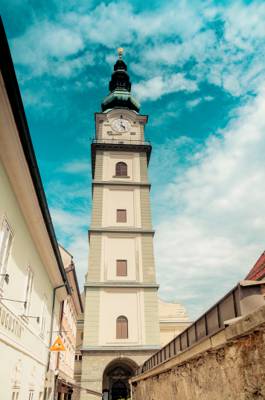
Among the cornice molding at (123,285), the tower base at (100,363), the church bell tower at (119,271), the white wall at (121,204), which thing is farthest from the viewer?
the white wall at (121,204)

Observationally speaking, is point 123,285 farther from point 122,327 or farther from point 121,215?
point 121,215

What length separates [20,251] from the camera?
29.0 ft

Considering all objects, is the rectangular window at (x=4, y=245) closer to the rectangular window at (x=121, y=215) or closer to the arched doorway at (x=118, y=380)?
the rectangular window at (x=121, y=215)

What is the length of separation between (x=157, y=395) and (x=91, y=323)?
1364cm

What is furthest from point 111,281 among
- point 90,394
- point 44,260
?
point 44,260

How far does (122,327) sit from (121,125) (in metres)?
19.9

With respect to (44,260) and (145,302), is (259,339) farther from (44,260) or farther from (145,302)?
(145,302)

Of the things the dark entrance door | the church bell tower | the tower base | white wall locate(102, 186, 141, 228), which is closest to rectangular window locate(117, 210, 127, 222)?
the church bell tower

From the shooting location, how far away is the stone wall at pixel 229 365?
3527mm

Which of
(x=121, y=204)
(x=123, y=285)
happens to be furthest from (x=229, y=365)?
(x=121, y=204)

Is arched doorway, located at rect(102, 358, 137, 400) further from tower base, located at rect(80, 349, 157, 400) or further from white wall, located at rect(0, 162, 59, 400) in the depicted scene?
white wall, located at rect(0, 162, 59, 400)

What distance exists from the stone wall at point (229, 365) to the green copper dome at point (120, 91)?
3564cm

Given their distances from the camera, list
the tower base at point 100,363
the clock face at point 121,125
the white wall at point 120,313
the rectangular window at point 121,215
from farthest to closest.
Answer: the clock face at point 121,125
the rectangular window at point 121,215
the white wall at point 120,313
the tower base at point 100,363

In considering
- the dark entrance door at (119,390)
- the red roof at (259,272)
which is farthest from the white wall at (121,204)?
the red roof at (259,272)
